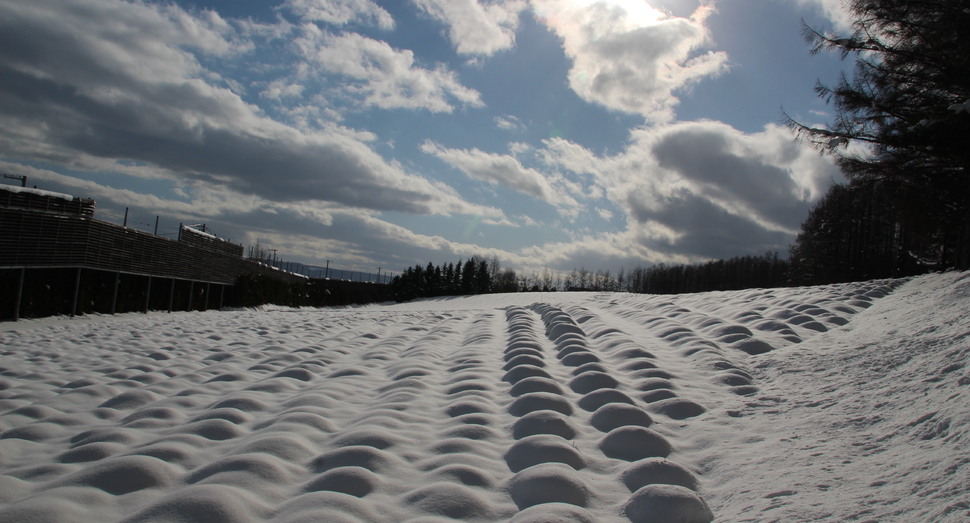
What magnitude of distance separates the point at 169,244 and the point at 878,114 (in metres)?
19.8

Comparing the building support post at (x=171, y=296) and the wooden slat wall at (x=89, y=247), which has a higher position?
the wooden slat wall at (x=89, y=247)

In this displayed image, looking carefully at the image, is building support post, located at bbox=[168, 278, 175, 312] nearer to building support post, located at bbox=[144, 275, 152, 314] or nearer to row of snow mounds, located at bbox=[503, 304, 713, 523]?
building support post, located at bbox=[144, 275, 152, 314]

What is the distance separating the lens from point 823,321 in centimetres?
615

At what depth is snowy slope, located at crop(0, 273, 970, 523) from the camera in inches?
80.5

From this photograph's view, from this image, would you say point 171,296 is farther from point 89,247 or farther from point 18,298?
point 18,298

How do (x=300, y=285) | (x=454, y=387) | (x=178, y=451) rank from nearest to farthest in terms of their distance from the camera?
(x=178, y=451)
(x=454, y=387)
(x=300, y=285)

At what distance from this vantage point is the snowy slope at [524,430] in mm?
2045

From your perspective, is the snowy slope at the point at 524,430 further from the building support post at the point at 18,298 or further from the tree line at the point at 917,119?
the building support post at the point at 18,298

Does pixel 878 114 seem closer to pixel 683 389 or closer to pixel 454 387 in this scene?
pixel 683 389

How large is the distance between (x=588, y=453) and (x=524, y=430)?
495 millimetres

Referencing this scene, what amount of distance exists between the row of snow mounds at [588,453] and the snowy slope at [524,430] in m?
0.01

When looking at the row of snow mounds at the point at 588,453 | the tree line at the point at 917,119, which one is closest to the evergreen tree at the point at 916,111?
the tree line at the point at 917,119

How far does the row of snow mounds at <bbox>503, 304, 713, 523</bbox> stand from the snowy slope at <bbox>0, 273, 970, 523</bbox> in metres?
0.01

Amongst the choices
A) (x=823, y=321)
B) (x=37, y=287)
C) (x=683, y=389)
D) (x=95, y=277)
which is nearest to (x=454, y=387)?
(x=683, y=389)
